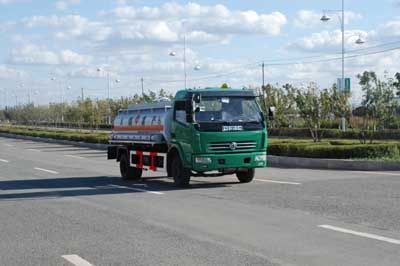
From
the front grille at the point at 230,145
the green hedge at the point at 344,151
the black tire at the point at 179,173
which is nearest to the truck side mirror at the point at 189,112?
the front grille at the point at 230,145

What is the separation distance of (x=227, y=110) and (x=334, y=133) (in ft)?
106

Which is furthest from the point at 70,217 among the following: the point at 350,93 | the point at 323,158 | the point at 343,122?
the point at 343,122

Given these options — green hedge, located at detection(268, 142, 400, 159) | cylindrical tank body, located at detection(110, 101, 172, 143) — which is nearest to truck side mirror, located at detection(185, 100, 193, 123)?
cylindrical tank body, located at detection(110, 101, 172, 143)

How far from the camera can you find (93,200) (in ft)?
50.6

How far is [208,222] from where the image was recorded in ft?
37.8

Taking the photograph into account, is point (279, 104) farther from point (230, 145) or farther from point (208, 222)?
point (208, 222)

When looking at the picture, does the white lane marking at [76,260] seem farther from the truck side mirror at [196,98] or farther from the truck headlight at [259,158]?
the truck headlight at [259,158]

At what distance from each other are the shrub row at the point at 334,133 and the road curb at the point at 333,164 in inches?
486

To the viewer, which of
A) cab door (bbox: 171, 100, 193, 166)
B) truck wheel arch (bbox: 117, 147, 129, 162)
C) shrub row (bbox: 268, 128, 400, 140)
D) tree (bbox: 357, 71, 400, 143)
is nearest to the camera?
cab door (bbox: 171, 100, 193, 166)

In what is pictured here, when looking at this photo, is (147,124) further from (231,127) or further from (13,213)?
(13,213)

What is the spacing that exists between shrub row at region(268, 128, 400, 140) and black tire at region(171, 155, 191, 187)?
21.5 meters

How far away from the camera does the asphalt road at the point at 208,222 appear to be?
8641 millimetres

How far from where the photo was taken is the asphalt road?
864 centimetres

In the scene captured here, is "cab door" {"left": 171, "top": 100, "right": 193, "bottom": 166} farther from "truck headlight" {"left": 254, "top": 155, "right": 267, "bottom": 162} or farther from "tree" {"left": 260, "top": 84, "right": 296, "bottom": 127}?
"tree" {"left": 260, "top": 84, "right": 296, "bottom": 127}
